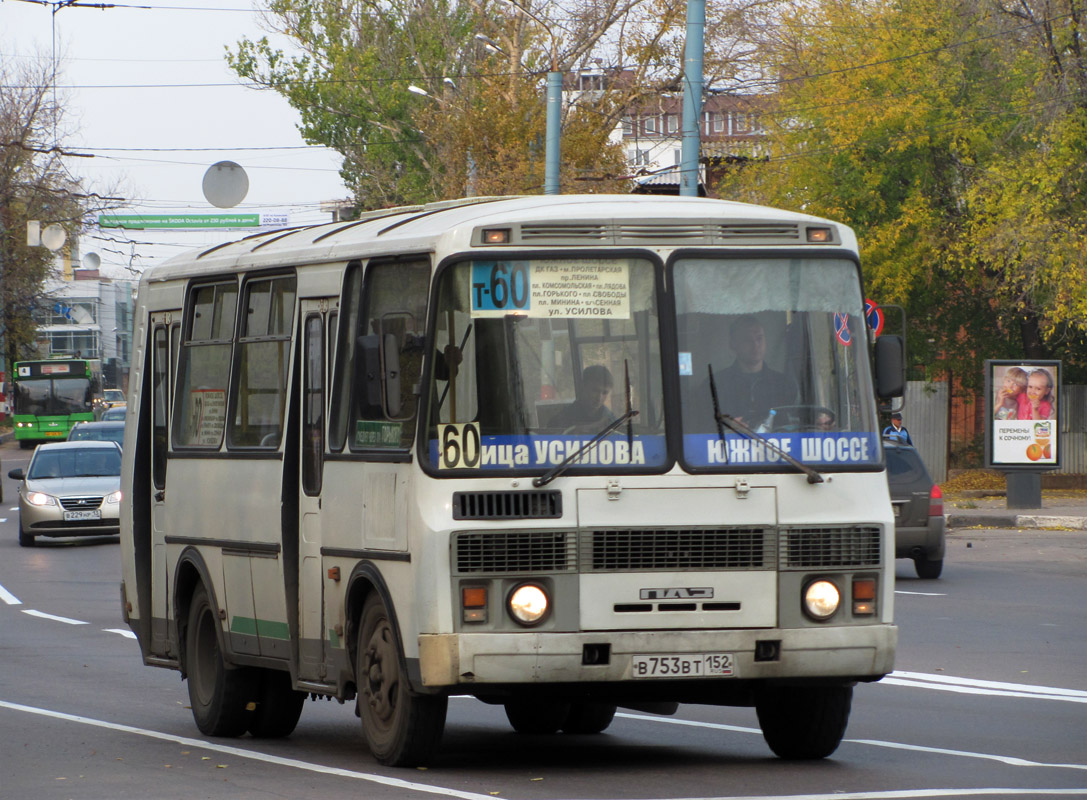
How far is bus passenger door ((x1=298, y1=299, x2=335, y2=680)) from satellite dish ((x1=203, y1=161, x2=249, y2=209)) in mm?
31896

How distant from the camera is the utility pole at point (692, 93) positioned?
22.9 m

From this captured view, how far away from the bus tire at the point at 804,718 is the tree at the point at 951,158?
24870mm

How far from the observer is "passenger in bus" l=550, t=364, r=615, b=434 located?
8430 mm

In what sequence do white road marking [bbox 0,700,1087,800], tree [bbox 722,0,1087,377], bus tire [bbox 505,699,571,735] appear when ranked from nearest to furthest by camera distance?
white road marking [bbox 0,700,1087,800] < bus tire [bbox 505,699,571,735] < tree [bbox 722,0,1087,377]

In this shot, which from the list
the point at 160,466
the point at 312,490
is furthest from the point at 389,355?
the point at 160,466

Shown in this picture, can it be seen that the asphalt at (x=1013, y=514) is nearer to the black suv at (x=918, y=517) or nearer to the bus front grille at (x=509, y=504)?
the black suv at (x=918, y=517)

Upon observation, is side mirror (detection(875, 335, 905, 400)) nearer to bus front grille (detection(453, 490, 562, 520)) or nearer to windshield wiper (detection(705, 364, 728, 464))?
windshield wiper (detection(705, 364, 728, 464))

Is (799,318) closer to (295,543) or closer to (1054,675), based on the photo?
(295,543)

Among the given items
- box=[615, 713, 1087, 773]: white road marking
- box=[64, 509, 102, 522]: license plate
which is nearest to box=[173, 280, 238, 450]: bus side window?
box=[615, 713, 1087, 773]: white road marking

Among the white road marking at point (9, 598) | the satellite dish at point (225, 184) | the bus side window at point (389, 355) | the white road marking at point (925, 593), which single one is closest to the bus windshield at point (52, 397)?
the satellite dish at point (225, 184)

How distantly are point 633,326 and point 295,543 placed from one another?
2290 millimetres

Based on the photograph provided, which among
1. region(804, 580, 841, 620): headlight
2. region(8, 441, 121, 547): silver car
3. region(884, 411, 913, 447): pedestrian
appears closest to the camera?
region(804, 580, 841, 620): headlight

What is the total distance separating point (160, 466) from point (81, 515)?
58.1ft

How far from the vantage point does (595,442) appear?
8398 millimetres
